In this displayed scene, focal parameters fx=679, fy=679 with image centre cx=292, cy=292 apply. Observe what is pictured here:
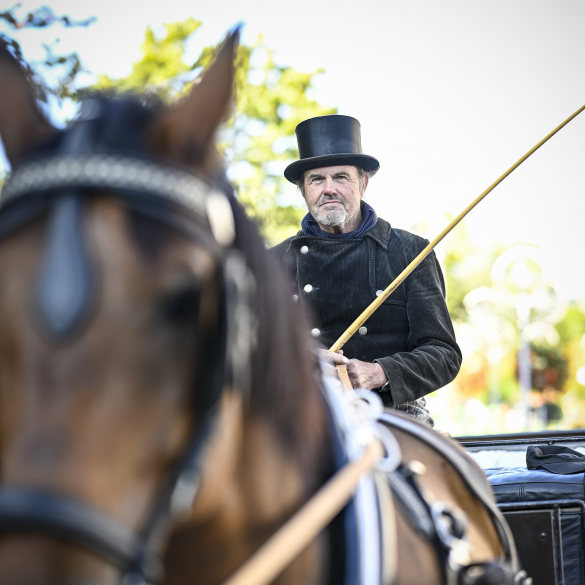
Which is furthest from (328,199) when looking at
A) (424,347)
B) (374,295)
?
(424,347)

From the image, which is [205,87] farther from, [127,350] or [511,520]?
[511,520]

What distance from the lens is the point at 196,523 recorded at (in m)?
1.30

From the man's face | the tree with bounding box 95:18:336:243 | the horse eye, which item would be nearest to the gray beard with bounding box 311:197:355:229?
the man's face

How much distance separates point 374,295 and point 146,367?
2.54m

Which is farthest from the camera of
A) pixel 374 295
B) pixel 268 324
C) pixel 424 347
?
pixel 374 295

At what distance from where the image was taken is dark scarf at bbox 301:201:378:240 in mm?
3670

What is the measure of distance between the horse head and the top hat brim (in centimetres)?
244

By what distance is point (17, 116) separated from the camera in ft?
4.21

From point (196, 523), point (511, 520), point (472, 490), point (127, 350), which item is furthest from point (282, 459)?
point (511, 520)

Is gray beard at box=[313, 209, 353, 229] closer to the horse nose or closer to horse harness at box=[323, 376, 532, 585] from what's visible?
horse harness at box=[323, 376, 532, 585]

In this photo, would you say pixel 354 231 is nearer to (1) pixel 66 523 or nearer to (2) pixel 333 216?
(2) pixel 333 216

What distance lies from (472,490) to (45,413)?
5.47 feet

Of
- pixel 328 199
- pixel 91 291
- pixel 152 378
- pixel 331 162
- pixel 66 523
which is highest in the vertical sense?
pixel 331 162

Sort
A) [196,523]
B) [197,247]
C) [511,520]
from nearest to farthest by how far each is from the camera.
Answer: [197,247] < [196,523] < [511,520]
